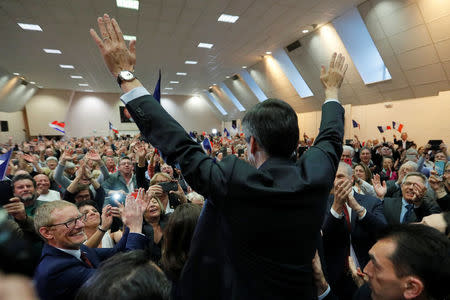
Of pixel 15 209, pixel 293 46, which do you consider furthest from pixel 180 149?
pixel 293 46

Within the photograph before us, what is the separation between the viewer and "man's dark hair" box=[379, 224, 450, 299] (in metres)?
0.97

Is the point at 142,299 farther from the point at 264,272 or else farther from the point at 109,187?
the point at 109,187

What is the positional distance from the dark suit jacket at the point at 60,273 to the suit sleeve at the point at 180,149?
1047mm

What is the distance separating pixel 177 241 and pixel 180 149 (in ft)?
3.08

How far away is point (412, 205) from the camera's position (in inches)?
103

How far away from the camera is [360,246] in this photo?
7.26 ft

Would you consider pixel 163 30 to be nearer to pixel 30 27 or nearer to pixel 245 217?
pixel 30 27

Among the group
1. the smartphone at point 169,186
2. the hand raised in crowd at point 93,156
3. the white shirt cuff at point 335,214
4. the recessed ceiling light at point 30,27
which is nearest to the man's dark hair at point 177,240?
the white shirt cuff at point 335,214

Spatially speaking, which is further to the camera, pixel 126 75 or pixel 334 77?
pixel 334 77

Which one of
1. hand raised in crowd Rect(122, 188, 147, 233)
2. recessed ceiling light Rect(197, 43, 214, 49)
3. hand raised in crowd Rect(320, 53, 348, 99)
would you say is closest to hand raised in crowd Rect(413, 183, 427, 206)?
hand raised in crowd Rect(320, 53, 348, 99)

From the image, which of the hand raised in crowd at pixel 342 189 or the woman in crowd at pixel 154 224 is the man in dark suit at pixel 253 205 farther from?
the woman in crowd at pixel 154 224

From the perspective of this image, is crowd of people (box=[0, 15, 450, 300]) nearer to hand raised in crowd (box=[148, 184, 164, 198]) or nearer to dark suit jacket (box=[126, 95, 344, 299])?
dark suit jacket (box=[126, 95, 344, 299])

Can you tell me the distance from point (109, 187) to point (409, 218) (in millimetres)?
4353

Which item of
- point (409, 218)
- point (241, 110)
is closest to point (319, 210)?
point (409, 218)
